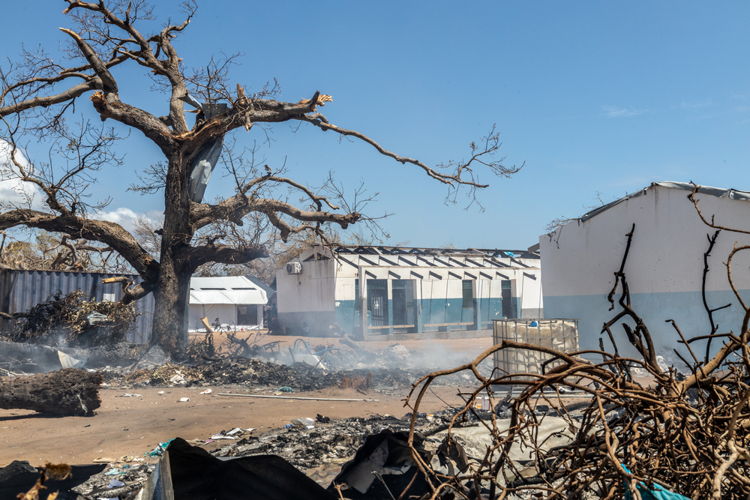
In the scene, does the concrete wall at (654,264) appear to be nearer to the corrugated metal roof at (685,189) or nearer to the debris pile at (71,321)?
the corrugated metal roof at (685,189)

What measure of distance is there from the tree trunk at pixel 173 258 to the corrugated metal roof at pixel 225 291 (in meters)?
21.4

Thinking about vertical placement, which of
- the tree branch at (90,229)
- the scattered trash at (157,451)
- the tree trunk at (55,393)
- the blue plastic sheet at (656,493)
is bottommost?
the scattered trash at (157,451)

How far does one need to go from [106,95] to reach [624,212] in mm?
13731

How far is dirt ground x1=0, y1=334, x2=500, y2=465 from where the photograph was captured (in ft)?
21.1

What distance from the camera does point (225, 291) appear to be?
3688cm

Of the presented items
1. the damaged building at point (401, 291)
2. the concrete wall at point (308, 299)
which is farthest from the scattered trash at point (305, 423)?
the concrete wall at point (308, 299)

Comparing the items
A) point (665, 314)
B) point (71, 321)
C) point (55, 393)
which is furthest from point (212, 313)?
point (55, 393)

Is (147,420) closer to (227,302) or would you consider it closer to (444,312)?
(444,312)

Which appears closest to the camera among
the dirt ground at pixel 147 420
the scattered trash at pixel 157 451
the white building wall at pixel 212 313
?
the scattered trash at pixel 157 451

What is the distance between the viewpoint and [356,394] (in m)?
11.3

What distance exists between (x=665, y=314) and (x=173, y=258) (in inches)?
505

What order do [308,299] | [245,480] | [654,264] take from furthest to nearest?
[308,299] < [654,264] < [245,480]

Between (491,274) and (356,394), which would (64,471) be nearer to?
(356,394)

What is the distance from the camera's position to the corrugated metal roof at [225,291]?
35438 millimetres
